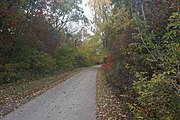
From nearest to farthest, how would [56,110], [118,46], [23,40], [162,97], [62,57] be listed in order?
1. [162,97]
2. [56,110]
3. [118,46]
4. [23,40]
5. [62,57]

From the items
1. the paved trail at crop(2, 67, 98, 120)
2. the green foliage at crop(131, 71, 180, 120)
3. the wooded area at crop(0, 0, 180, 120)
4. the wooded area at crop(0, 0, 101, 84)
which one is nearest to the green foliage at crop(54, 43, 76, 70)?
the wooded area at crop(0, 0, 180, 120)

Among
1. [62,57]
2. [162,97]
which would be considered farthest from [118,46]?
[62,57]

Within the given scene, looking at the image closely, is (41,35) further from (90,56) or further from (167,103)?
(90,56)

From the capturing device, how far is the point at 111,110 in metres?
8.82

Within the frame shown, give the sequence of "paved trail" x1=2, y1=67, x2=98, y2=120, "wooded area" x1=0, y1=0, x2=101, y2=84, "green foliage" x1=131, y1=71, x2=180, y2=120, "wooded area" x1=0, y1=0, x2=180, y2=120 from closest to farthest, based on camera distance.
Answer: "green foliage" x1=131, y1=71, x2=180, y2=120, "wooded area" x1=0, y1=0, x2=180, y2=120, "paved trail" x1=2, y1=67, x2=98, y2=120, "wooded area" x1=0, y1=0, x2=101, y2=84

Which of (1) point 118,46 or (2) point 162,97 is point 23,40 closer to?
(1) point 118,46

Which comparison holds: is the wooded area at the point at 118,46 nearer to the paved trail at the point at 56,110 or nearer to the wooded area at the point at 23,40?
the wooded area at the point at 23,40

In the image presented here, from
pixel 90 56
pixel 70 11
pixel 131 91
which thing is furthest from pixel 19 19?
pixel 90 56

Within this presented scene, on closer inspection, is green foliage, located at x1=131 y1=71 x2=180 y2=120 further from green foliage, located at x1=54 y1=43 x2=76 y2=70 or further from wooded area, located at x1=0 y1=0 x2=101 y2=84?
green foliage, located at x1=54 y1=43 x2=76 y2=70

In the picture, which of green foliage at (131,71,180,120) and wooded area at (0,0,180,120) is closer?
green foliage at (131,71,180,120)

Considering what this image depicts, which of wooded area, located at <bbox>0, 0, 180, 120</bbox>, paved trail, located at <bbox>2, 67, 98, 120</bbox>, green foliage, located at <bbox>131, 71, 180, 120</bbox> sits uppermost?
wooded area, located at <bbox>0, 0, 180, 120</bbox>

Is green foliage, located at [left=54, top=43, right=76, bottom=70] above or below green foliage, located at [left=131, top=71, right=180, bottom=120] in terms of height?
above

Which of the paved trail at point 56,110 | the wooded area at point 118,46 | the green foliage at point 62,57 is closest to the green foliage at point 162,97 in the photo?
the wooded area at point 118,46

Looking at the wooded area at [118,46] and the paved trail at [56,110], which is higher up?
the wooded area at [118,46]
